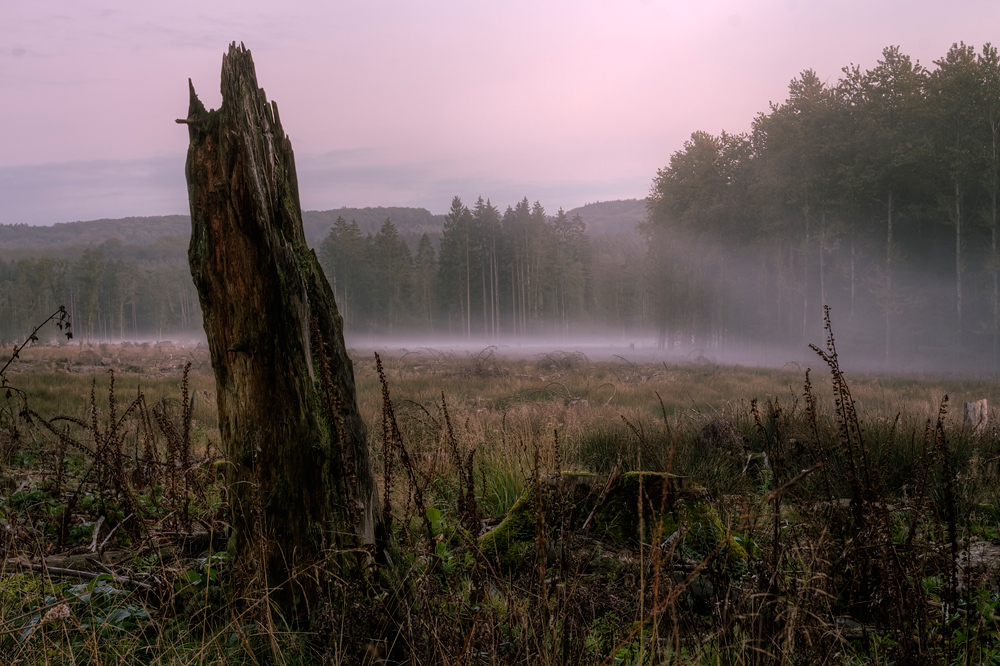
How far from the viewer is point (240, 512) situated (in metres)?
2.78

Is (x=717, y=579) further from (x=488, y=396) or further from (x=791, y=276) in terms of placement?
(x=791, y=276)

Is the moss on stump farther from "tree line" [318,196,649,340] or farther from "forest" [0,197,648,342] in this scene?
"tree line" [318,196,649,340]

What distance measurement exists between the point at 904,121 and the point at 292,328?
3552cm

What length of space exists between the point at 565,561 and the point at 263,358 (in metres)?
1.53

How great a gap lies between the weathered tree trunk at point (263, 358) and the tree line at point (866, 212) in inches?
1263

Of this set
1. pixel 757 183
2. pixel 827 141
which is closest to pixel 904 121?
pixel 827 141

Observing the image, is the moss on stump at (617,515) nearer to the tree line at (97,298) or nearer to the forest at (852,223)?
the forest at (852,223)

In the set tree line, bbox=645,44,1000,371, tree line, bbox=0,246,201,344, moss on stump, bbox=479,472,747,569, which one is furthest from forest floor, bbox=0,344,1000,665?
tree line, bbox=0,246,201,344

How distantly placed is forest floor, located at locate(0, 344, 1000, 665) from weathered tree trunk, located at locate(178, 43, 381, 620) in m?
0.25

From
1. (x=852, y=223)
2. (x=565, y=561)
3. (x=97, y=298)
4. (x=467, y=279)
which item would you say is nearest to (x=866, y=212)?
(x=852, y=223)

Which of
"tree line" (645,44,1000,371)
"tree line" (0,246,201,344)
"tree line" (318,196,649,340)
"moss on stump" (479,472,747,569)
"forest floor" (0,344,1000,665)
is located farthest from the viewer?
"tree line" (0,246,201,344)

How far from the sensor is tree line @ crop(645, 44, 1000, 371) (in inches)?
1099

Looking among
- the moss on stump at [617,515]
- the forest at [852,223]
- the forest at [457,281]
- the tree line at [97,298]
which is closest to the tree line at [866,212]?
the forest at [852,223]

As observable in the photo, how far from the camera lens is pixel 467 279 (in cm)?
7062
